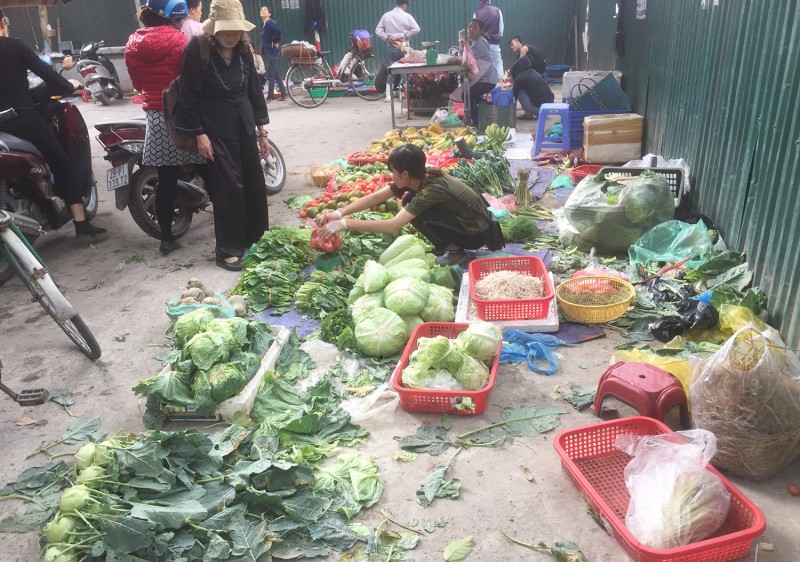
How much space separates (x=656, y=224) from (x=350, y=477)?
3.58 meters

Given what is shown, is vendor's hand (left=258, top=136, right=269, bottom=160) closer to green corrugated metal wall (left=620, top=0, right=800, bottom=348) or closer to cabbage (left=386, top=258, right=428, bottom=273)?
cabbage (left=386, top=258, right=428, bottom=273)

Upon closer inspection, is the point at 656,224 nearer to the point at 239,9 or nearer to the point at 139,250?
the point at 239,9

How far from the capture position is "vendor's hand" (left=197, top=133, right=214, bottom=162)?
4746 millimetres

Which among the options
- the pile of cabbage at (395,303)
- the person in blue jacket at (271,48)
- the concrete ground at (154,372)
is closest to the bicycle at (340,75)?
the person in blue jacket at (271,48)

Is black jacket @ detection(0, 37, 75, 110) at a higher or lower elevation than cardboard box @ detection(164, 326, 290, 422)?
higher

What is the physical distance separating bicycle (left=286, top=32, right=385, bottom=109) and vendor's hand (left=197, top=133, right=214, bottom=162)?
10.1 meters

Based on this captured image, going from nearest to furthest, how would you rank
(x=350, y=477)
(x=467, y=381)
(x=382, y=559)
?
(x=382, y=559)
(x=350, y=477)
(x=467, y=381)

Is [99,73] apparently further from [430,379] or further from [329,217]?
[430,379]

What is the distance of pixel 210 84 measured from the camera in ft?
15.3

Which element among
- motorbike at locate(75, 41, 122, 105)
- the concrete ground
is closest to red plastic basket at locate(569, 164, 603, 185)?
the concrete ground

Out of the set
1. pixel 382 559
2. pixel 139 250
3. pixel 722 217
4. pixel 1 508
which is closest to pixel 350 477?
pixel 382 559

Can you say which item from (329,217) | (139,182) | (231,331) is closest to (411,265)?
(329,217)

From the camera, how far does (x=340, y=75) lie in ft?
50.5

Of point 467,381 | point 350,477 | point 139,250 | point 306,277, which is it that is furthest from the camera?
point 139,250
